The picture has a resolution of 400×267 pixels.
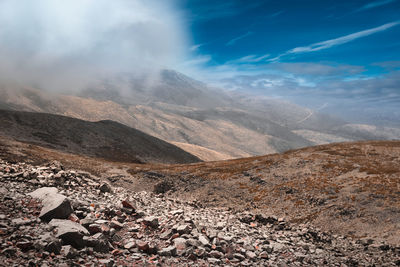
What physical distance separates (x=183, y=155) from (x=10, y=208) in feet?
509

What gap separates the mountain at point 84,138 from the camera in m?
108

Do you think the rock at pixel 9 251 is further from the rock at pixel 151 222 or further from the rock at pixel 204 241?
the rock at pixel 204 241

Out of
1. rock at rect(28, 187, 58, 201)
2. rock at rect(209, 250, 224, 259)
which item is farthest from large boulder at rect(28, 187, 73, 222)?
rock at rect(209, 250, 224, 259)

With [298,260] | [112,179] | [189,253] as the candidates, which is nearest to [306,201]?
[298,260]

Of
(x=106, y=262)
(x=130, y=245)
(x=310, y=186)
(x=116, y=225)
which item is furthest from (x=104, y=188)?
(x=310, y=186)

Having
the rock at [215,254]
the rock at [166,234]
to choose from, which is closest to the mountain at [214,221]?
the rock at [166,234]

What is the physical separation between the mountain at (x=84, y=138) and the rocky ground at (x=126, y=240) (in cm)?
9590

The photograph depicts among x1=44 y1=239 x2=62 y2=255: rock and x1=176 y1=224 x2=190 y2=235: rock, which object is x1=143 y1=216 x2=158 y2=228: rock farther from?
x1=44 y1=239 x2=62 y2=255: rock

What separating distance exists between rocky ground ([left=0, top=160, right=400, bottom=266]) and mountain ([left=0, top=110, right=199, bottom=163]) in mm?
95905

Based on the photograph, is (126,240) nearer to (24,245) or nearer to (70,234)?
(70,234)

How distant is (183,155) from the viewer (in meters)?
168

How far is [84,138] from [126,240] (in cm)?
12682

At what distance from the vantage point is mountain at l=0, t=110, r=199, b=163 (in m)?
108

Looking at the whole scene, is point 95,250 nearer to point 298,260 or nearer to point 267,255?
point 267,255
